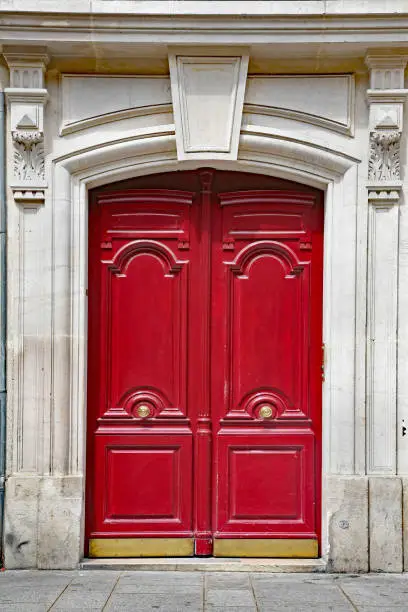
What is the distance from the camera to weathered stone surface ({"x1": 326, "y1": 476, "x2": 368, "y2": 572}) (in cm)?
597

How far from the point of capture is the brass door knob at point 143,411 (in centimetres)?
623

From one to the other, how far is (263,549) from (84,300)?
2365mm

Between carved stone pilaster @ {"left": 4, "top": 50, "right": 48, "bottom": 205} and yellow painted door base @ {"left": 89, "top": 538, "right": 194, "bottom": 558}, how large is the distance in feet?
8.90

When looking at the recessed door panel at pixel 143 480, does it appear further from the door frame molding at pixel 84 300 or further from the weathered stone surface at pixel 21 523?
the weathered stone surface at pixel 21 523

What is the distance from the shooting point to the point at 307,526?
20.4ft

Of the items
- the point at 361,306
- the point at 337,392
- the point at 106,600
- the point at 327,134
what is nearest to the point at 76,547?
the point at 106,600

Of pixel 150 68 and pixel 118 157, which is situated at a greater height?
pixel 150 68

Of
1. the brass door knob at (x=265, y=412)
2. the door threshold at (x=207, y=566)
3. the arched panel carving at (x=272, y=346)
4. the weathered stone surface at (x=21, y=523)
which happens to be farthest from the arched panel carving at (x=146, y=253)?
the door threshold at (x=207, y=566)

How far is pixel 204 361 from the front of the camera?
6238 millimetres

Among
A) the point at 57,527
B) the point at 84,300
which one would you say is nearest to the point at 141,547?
the point at 57,527

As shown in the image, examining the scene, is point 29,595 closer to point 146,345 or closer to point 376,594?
point 146,345

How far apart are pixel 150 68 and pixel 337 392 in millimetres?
2838

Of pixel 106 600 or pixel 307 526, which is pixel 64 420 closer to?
pixel 106 600

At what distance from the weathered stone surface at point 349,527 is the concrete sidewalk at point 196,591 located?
0.35ft
